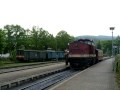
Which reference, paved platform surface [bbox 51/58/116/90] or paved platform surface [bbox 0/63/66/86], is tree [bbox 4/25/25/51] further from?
paved platform surface [bbox 51/58/116/90]

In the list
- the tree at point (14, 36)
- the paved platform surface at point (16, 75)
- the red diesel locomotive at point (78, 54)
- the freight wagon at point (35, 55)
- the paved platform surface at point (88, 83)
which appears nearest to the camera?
the paved platform surface at point (88, 83)

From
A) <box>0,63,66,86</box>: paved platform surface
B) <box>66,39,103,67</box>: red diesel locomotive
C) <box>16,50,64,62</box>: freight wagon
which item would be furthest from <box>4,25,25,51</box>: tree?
<box>0,63,66,86</box>: paved platform surface

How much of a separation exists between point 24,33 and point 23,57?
4496 cm

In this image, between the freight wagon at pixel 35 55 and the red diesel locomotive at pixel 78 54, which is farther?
the freight wagon at pixel 35 55

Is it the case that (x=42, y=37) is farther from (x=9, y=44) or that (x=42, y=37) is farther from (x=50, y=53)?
(x=50, y=53)

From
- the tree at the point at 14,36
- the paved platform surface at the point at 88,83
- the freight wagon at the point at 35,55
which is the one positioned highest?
the tree at the point at 14,36

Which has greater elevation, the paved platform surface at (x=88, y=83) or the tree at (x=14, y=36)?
the tree at (x=14, y=36)

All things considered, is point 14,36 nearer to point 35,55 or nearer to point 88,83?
point 35,55

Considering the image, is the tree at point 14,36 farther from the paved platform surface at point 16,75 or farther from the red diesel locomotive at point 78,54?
the paved platform surface at point 16,75

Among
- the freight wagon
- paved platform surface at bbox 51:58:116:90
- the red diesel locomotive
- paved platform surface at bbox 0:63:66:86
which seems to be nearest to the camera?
paved platform surface at bbox 51:58:116:90

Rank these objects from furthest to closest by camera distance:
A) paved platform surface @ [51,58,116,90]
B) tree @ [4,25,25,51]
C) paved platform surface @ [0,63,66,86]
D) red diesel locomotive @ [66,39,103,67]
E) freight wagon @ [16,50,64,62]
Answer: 1. tree @ [4,25,25,51]
2. freight wagon @ [16,50,64,62]
3. red diesel locomotive @ [66,39,103,67]
4. paved platform surface @ [0,63,66,86]
5. paved platform surface @ [51,58,116,90]

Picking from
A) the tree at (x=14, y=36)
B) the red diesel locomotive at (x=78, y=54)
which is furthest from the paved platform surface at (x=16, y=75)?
the tree at (x=14, y=36)

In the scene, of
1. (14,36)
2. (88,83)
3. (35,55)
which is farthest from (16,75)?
(14,36)

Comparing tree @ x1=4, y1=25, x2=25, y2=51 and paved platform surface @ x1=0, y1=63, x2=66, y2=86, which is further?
tree @ x1=4, y1=25, x2=25, y2=51
